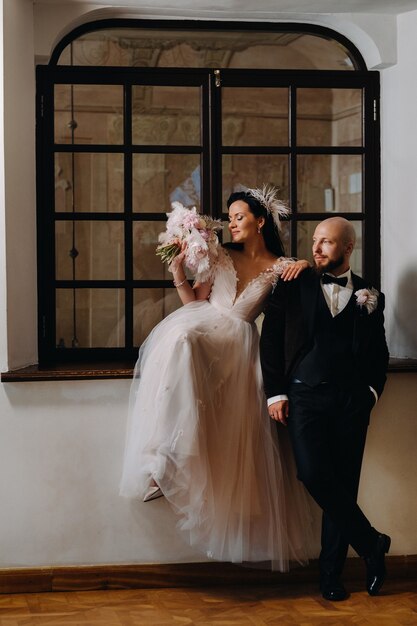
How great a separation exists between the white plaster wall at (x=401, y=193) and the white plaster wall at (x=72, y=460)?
0.41 meters

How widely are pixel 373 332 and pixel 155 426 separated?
1.07 metres

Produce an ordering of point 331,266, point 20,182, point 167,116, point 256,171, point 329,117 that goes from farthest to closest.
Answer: point 256,171, point 329,117, point 167,116, point 20,182, point 331,266

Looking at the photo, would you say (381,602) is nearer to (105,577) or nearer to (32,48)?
(105,577)

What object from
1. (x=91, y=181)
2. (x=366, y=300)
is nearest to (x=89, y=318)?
(x=91, y=181)

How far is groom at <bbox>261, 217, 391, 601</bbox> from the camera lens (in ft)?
13.1

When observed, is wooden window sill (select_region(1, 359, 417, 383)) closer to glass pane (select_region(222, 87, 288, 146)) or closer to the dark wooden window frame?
the dark wooden window frame

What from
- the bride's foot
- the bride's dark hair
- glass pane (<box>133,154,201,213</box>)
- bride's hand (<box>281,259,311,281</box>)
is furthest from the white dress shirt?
glass pane (<box>133,154,201,213</box>)

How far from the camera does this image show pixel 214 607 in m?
4.02

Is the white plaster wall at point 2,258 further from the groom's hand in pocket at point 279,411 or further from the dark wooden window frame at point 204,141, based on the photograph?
the groom's hand in pocket at point 279,411

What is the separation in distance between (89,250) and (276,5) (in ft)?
5.27

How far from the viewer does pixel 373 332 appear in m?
4.07

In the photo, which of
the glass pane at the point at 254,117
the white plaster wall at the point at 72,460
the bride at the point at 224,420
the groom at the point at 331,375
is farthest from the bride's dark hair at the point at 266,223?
the white plaster wall at the point at 72,460

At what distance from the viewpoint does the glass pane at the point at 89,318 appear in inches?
188

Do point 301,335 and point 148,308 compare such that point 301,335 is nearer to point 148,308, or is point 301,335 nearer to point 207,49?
point 148,308
